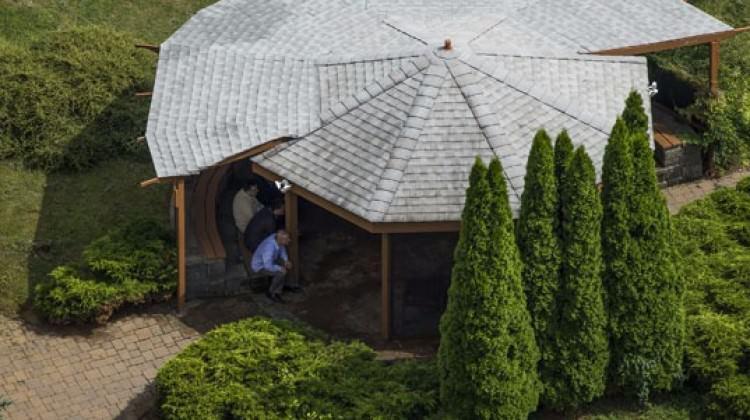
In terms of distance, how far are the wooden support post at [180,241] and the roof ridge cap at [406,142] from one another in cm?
290

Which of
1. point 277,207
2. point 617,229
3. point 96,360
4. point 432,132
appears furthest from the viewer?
point 277,207

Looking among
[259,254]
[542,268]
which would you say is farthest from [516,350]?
[259,254]

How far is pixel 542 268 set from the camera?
61.4 feet

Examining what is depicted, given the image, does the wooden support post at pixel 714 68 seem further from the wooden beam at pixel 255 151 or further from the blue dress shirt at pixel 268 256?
the blue dress shirt at pixel 268 256

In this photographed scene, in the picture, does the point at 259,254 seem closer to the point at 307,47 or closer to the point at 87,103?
the point at 307,47

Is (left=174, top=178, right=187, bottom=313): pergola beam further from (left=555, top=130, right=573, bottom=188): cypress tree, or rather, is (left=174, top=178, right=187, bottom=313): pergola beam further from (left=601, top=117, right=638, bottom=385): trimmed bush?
(left=601, top=117, right=638, bottom=385): trimmed bush

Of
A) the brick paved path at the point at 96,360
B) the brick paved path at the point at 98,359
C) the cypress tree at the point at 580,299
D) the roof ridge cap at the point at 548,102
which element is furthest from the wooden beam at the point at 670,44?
the brick paved path at the point at 96,360

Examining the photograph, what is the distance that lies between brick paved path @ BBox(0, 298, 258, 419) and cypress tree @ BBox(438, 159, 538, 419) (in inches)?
175

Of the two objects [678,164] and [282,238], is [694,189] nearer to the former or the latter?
[678,164]

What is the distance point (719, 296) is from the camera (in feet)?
69.1

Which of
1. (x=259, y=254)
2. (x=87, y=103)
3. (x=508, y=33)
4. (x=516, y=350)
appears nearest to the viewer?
(x=516, y=350)

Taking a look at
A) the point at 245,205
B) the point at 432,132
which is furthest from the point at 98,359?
the point at 432,132

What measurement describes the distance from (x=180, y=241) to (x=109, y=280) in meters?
1.25

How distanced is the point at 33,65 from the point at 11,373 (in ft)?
26.1
